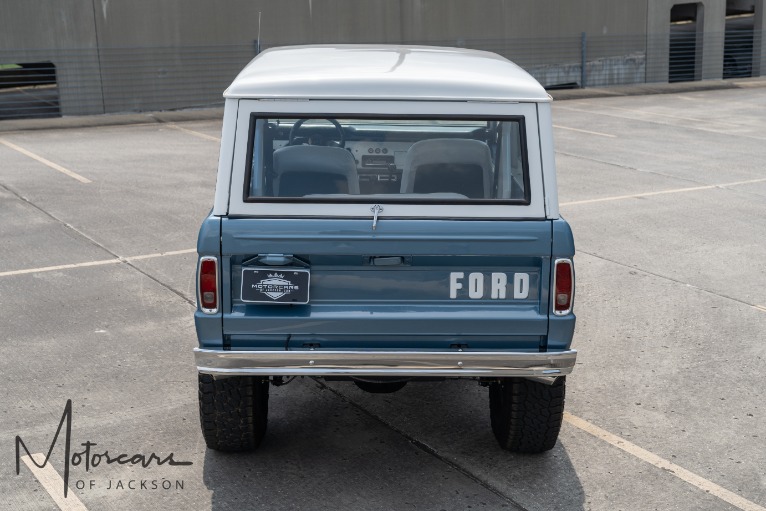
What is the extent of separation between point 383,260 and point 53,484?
2.15 m

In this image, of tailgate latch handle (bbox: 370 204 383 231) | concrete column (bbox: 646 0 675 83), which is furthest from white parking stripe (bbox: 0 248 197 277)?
concrete column (bbox: 646 0 675 83)

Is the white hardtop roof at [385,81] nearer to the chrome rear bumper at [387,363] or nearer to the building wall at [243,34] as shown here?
the chrome rear bumper at [387,363]

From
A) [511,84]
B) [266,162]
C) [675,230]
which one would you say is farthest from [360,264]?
[675,230]

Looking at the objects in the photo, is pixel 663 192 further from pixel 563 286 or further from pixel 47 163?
pixel 47 163

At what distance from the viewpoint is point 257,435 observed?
5.31 m

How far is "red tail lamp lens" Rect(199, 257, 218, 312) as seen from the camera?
182 inches

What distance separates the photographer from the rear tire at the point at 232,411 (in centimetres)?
500

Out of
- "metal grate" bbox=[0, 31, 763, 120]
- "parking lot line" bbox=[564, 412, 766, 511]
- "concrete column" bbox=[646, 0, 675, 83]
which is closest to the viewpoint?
"parking lot line" bbox=[564, 412, 766, 511]

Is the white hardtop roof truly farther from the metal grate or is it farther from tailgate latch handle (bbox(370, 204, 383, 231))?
the metal grate

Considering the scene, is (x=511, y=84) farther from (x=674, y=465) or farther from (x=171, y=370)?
(x=171, y=370)

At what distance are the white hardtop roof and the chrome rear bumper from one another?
129 centimetres

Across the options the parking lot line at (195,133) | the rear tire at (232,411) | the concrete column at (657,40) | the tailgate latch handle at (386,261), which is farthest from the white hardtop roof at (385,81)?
the concrete column at (657,40)

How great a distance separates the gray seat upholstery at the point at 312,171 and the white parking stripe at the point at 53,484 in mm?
1899

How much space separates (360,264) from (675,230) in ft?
22.7
